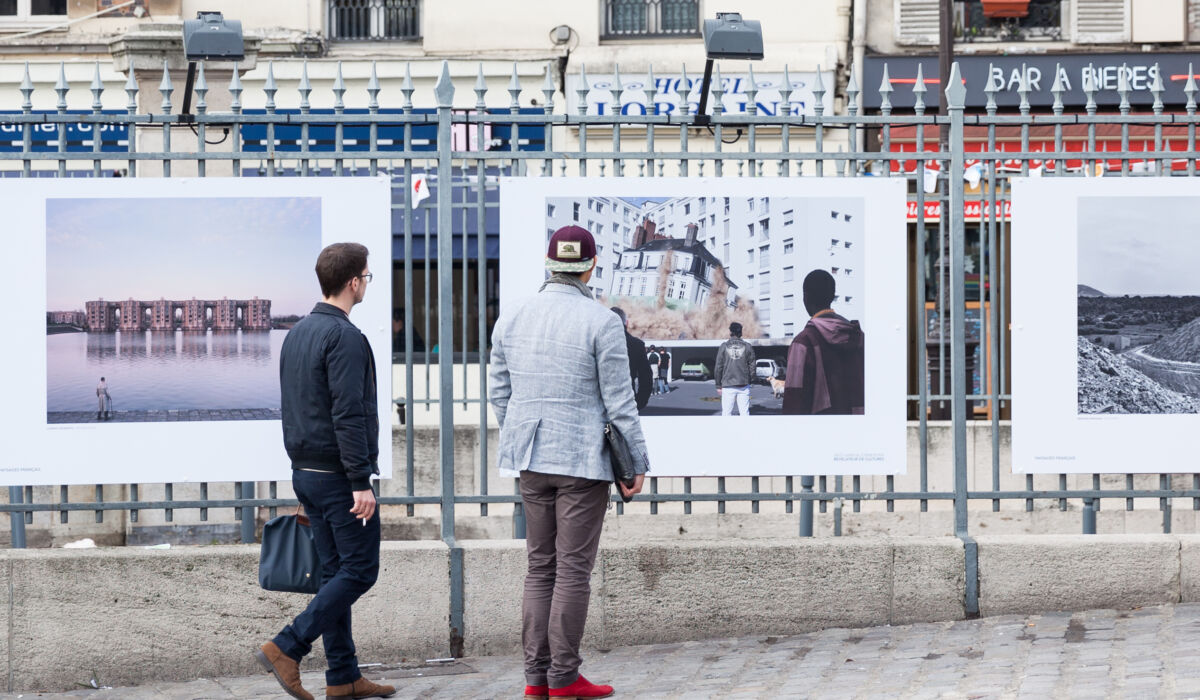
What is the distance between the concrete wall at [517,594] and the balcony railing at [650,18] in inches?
477

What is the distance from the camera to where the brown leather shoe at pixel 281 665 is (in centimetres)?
537

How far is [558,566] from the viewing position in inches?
205

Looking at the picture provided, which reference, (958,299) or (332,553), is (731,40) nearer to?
(958,299)

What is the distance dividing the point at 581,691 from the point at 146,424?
95.5 inches

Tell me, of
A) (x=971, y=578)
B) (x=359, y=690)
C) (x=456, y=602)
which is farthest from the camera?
(x=971, y=578)

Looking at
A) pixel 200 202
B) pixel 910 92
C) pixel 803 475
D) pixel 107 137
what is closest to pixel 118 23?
pixel 107 137

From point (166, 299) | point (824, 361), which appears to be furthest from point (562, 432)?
point (166, 299)

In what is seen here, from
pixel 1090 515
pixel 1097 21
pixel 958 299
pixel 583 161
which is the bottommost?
pixel 1090 515

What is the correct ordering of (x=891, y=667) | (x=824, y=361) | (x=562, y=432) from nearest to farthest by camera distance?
(x=562, y=432)
(x=891, y=667)
(x=824, y=361)

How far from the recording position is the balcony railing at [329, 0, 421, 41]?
17.7 meters

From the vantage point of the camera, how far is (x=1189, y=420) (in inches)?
265

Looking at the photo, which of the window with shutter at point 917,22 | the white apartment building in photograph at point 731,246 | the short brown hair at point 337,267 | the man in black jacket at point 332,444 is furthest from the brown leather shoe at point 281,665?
the window with shutter at point 917,22

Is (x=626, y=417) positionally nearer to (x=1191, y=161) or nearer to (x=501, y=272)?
(x=501, y=272)

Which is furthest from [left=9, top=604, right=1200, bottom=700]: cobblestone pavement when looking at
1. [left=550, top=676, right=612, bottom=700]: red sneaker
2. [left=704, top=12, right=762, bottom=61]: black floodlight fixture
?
[left=704, top=12, right=762, bottom=61]: black floodlight fixture
